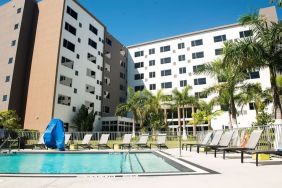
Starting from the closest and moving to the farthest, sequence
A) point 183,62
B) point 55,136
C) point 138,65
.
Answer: point 55,136
point 183,62
point 138,65

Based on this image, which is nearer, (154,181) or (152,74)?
(154,181)

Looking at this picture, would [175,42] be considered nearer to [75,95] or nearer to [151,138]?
[75,95]

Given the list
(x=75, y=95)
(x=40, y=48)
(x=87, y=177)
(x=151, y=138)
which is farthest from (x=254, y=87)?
(x=40, y=48)

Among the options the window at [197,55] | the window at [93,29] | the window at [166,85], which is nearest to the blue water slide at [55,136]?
the window at [93,29]

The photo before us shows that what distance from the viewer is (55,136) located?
1752 cm

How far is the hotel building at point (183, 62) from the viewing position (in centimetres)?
4197

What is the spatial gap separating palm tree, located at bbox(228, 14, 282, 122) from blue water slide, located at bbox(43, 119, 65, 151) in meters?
13.5

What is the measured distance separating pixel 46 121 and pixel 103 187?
28.9 metres

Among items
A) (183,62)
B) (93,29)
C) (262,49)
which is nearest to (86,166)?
(262,49)

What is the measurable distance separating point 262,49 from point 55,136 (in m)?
15.8

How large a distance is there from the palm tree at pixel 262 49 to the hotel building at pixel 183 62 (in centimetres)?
2507

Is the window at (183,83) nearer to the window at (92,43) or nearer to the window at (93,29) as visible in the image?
the window at (92,43)

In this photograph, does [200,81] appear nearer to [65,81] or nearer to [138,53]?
[138,53]

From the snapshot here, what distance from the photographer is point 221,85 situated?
23594mm
